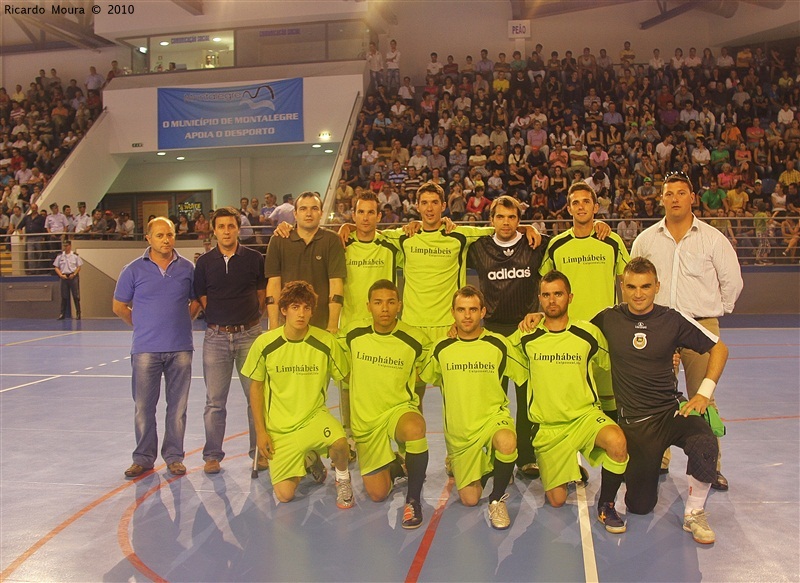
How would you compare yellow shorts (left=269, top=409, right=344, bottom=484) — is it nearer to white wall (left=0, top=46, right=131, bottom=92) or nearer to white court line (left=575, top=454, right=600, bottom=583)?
white court line (left=575, top=454, right=600, bottom=583)

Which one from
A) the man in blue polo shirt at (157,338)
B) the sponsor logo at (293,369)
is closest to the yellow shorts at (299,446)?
the sponsor logo at (293,369)

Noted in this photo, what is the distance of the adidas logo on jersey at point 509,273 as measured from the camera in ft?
16.9

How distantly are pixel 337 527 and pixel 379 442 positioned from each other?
25.9 inches

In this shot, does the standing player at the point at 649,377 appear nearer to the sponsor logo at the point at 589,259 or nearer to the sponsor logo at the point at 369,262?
the sponsor logo at the point at 589,259

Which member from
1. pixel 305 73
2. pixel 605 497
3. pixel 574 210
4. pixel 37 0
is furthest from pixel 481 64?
pixel 605 497

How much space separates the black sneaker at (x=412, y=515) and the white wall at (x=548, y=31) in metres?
20.2

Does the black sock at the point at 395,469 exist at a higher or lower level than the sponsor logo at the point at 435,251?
lower

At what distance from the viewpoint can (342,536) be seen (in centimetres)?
400

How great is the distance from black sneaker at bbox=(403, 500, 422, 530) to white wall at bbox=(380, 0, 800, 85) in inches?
796

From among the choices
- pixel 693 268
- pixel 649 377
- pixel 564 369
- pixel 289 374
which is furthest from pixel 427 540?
pixel 693 268

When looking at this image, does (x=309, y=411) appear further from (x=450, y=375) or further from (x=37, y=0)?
(x=37, y=0)

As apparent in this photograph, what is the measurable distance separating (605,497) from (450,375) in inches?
48.0

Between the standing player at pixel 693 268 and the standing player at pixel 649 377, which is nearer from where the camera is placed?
the standing player at pixel 649 377

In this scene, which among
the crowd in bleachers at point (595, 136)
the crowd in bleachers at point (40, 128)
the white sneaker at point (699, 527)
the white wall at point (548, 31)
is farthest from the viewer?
the white wall at point (548, 31)
